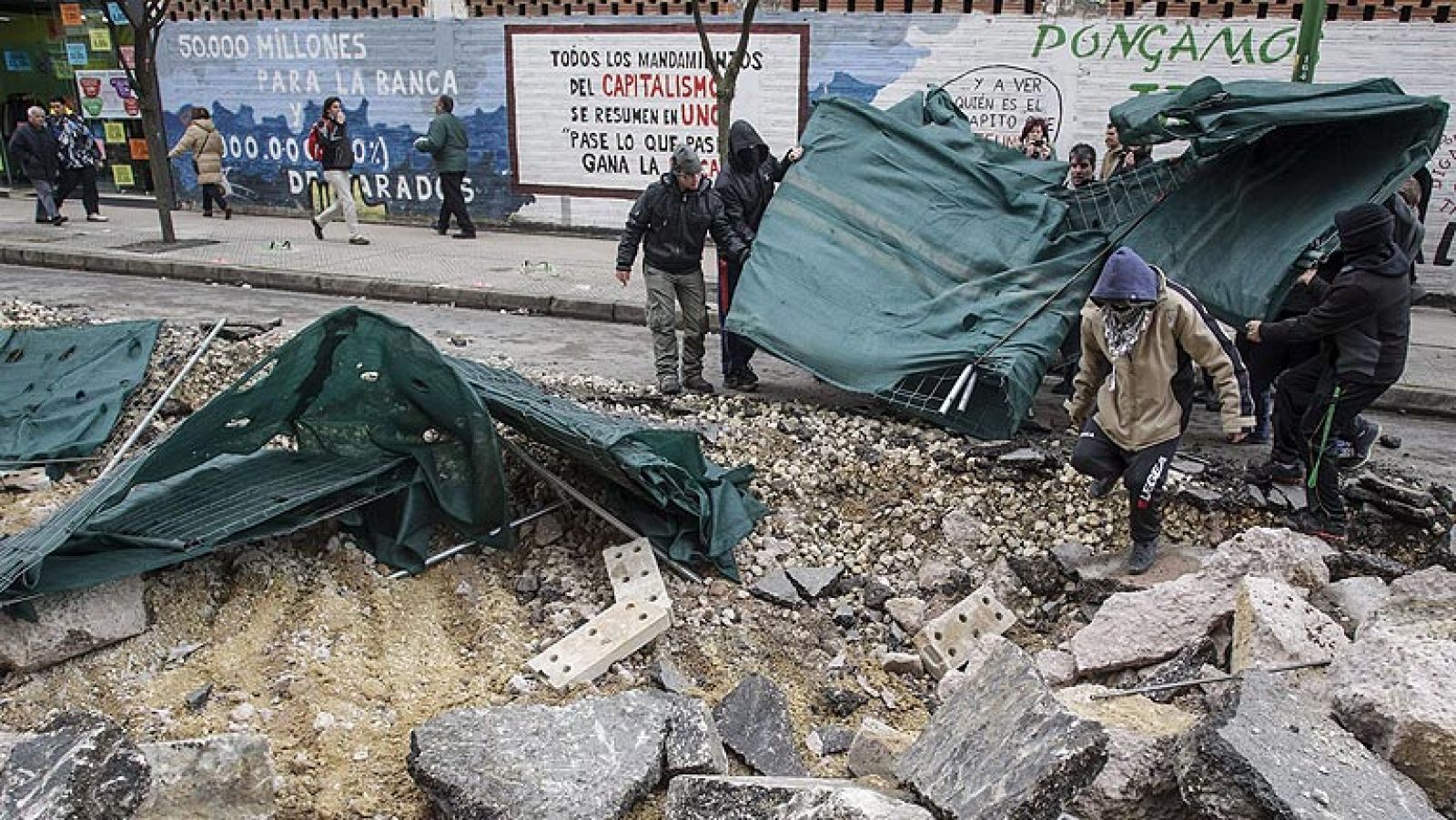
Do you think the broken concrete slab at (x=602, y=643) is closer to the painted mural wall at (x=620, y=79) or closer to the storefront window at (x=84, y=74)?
the painted mural wall at (x=620, y=79)

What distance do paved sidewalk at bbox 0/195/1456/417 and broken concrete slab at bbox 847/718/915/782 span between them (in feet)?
21.3

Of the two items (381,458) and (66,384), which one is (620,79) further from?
(381,458)

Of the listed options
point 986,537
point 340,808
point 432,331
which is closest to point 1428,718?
point 986,537

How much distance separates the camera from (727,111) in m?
10.5

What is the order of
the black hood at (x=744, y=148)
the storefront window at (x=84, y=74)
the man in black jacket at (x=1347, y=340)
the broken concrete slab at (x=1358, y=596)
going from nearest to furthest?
the broken concrete slab at (x=1358, y=596) < the man in black jacket at (x=1347, y=340) < the black hood at (x=744, y=148) < the storefront window at (x=84, y=74)

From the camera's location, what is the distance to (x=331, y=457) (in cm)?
505

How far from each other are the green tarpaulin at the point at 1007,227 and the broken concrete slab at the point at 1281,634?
2498mm

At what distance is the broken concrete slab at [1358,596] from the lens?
441 centimetres

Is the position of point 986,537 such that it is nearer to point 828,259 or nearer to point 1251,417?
point 1251,417

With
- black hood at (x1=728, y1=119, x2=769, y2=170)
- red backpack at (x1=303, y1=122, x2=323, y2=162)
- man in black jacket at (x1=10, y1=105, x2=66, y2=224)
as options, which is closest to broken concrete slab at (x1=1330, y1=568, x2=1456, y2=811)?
black hood at (x1=728, y1=119, x2=769, y2=170)

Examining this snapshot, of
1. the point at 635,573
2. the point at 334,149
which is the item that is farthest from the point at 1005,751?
the point at 334,149

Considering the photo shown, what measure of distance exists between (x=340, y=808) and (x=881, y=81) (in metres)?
11.2

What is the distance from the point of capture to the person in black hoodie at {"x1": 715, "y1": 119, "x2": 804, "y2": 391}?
771cm

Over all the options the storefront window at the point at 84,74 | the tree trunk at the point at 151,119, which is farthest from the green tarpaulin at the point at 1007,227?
the storefront window at the point at 84,74
